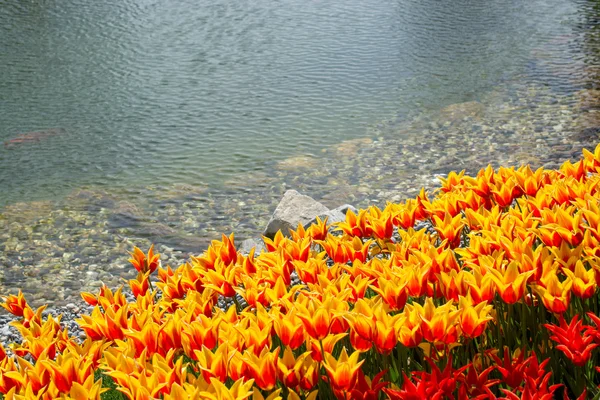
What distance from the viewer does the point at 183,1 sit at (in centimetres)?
1795

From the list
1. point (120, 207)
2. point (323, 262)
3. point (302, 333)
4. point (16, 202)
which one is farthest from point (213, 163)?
point (302, 333)

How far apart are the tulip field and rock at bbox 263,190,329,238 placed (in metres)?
2.83

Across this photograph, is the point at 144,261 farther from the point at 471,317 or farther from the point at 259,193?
the point at 259,193

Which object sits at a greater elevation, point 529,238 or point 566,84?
point 529,238

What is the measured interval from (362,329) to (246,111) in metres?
8.99

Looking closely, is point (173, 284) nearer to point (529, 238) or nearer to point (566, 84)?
point (529, 238)

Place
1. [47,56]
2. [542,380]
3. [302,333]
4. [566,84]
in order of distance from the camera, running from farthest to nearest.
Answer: [47,56] < [566,84] < [302,333] < [542,380]

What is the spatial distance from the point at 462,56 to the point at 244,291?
35.2 feet

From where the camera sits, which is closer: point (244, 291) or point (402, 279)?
point (402, 279)

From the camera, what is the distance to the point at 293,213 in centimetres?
661

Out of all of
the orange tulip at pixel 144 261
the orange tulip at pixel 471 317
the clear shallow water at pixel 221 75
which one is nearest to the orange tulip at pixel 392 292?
the orange tulip at pixel 471 317

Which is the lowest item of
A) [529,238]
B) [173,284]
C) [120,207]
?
[120,207]

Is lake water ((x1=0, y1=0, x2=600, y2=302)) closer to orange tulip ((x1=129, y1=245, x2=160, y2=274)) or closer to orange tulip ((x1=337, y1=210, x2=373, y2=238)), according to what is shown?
orange tulip ((x1=129, y1=245, x2=160, y2=274))

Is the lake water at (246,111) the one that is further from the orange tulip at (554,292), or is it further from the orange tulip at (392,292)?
the orange tulip at (554,292)
